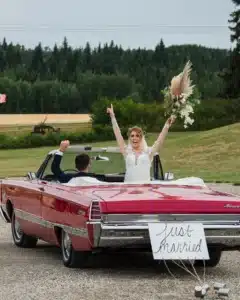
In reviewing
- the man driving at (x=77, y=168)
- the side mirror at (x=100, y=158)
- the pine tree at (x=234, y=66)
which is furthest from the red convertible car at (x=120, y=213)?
the pine tree at (x=234, y=66)

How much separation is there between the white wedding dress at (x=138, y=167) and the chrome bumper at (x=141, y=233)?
1.86 meters

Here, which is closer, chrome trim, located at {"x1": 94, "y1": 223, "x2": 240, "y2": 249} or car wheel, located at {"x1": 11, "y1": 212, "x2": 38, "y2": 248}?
chrome trim, located at {"x1": 94, "y1": 223, "x2": 240, "y2": 249}

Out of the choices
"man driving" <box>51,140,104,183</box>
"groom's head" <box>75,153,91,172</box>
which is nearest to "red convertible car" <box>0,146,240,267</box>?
"man driving" <box>51,140,104,183</box>

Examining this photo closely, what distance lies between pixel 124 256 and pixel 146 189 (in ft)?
4.49

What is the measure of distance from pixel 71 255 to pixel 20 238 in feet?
7.75

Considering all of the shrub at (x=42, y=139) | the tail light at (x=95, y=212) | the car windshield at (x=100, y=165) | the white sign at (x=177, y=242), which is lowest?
the shrub at (x=42, y=139)

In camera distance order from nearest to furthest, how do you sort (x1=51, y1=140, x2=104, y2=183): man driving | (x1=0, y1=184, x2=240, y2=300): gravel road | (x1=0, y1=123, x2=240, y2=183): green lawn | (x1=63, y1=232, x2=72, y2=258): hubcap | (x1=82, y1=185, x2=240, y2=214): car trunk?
(x1=0, y1=184, x2=240, y2=300): gravel road, (x1=82, y1=185, x2=240, y2=214): car trunk, (x1=63, y1=232, x2=72, y2=258): hubcap, (x1=51, y1=140, x2=104, y2=183): man driving, (x1=0, y1=123, x2=240, y2=183): green lawn

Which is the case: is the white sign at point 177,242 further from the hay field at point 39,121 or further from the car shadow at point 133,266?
the hay field at point 39,121

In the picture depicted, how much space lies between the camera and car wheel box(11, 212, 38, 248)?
12.1 m

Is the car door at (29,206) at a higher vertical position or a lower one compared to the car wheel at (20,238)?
higher

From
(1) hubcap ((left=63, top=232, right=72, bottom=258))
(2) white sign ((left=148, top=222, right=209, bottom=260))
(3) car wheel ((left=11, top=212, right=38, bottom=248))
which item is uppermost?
(2) white sign ((left=148, top=222, right=209, bottom=260))

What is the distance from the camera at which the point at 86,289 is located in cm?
880

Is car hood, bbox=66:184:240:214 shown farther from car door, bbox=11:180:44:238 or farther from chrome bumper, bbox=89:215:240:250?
car door, bbox=11:180:44:238

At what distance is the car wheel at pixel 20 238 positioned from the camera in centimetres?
1213
